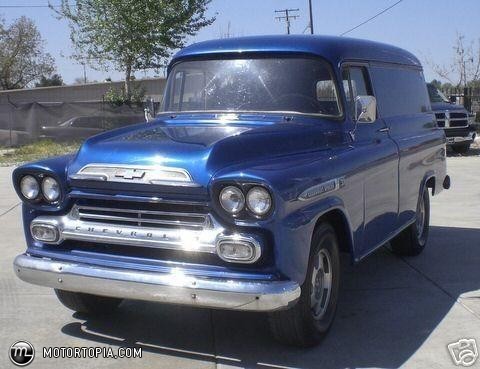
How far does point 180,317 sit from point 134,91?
22.6 metres

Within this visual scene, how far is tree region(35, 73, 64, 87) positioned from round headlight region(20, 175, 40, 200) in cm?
5830

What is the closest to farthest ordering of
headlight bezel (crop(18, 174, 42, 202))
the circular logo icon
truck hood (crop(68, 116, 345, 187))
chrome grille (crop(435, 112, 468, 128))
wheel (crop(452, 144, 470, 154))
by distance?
truck hood (crop(68, 116, 345, 187)) < the circular logo icon < headlight bezel (crop(18, 174, 42, 202)) < chrome grille (crop(435, 112, 468, 128)) < wheel (crop(452, 144, 470, 154))

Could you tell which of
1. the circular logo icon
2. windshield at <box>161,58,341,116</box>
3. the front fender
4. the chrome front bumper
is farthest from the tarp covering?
the front fender

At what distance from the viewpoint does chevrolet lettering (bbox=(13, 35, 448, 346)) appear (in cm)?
377

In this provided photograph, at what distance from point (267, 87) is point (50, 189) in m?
1.83

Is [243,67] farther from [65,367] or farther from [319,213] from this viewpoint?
[65,367]

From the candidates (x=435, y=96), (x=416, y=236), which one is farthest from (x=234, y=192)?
(x=435, y=96)

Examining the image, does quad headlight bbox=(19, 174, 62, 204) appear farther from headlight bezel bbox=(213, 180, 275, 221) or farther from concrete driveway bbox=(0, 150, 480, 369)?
headlight bezel bbox=(213, 180, 275, 221)

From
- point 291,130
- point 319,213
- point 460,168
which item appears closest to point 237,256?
point 319,213

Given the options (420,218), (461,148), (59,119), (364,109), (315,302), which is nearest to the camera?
(315,302)

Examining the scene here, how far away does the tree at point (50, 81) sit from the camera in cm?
6133

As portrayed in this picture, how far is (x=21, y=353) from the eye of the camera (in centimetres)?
434

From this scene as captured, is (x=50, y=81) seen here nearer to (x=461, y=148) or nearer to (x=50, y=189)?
(x=461, y=148)

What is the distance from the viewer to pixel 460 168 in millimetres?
→ 14844
